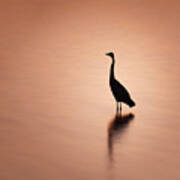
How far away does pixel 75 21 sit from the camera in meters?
1.89

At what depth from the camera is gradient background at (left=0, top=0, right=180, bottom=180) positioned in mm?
1330

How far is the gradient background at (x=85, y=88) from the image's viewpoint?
1.33 metres

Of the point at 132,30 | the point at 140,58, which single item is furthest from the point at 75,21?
the point at 140,58

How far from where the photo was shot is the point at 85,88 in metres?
1.60

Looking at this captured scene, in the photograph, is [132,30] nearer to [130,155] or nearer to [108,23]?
[108,23]

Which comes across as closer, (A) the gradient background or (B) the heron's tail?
(A) the gradient background

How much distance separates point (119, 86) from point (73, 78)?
27 cm

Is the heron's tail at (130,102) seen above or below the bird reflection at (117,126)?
above

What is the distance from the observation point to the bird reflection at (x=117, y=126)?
4.59ft

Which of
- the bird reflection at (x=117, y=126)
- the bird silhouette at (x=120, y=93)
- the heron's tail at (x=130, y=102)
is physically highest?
the bird silhouette at (x=120, y=93)

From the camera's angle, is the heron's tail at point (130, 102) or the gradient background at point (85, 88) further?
the heron's tail at point (130, 102)

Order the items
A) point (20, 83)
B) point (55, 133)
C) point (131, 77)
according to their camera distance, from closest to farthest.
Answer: point (55, 133) → point (131, 77) → point (20, 83)

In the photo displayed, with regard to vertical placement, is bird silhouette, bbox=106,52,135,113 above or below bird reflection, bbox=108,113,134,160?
above

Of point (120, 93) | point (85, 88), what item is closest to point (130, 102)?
point (120, 93)
